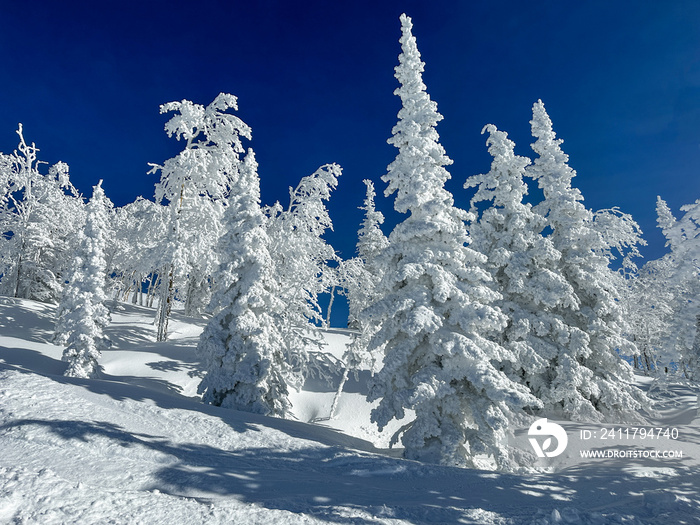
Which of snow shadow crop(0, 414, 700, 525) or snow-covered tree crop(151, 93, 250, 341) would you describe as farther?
snow-covered tree crop(151, 93, 250, 341)

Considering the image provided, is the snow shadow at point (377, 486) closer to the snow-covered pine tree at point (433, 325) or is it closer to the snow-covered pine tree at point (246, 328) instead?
the snow-covered pine tree at point (433, 325)

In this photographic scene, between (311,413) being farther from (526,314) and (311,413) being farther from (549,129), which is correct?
(549,129)

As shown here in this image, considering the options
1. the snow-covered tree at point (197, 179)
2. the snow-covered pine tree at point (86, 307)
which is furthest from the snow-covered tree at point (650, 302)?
the snow-covered pine tree at point (86, 307)

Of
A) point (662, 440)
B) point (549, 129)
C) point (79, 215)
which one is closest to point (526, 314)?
point (662, 440)

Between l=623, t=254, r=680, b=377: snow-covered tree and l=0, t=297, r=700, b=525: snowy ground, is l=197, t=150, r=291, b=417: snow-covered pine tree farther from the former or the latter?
l=623, t=254, r=680, b=377: snow-covered tree

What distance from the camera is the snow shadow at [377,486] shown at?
19.5 ft

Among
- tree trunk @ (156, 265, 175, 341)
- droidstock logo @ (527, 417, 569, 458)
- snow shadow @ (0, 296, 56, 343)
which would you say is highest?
tree trunk @ (156, 265, 175, 341)

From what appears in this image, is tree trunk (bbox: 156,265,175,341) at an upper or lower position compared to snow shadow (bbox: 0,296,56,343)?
upper

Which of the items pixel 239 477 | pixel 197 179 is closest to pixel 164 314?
pixel 197 179

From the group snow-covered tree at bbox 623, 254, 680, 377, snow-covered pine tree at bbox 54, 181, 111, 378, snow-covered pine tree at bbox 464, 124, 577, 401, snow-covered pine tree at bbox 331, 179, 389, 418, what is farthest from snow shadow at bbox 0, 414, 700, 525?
snow-covered tree at bbox 623, 254, 680, 377

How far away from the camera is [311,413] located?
19500 mm

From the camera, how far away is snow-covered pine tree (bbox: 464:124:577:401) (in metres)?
18.0

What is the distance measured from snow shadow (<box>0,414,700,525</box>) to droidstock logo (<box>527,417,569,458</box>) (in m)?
4.67

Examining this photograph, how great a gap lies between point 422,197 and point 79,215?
43329mm
